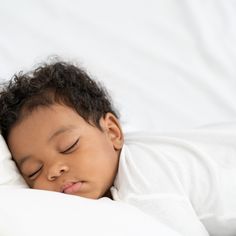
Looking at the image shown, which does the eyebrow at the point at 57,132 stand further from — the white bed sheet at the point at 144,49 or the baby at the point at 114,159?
the white bed sheet at the point at 144,49

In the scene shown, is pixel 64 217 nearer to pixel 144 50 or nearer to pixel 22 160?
pixel 22 160

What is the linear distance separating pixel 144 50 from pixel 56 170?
25.5 inches

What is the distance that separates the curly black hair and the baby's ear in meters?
0.02

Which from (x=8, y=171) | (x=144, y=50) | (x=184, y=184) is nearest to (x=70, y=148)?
(x=8, y=171)

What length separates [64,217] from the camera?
2.50 feet

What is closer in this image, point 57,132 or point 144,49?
point 57,132

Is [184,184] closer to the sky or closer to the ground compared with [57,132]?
closer to the ground

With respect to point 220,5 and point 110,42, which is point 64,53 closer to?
point 110,42

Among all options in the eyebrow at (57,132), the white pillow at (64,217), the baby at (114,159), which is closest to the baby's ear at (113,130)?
the baby at (114,159)

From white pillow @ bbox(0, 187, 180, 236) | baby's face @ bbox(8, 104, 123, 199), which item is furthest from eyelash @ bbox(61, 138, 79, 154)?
white pillow @ bbox(0, 187, 180, 236)

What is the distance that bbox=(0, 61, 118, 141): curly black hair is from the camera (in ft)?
3.76

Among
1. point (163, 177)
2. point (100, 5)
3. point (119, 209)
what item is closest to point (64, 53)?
point (100, 5)

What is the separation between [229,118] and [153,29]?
0.41 m

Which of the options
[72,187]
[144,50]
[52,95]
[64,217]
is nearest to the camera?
[64,217]
